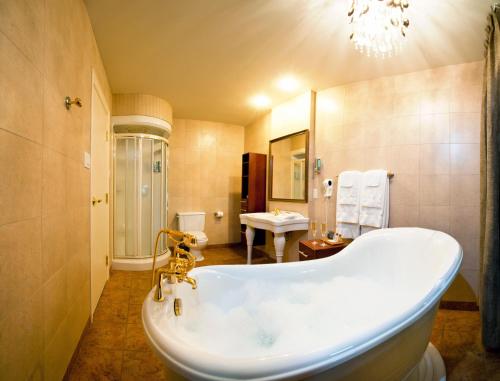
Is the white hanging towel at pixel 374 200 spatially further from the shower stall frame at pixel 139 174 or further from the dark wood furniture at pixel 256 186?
the shower stall frame at pixel 139 174

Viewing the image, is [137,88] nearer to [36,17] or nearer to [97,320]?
[36,17]

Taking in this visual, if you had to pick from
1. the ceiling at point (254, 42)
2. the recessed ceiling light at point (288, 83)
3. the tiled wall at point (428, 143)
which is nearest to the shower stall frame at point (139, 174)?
the ceiling at point (254, 42)

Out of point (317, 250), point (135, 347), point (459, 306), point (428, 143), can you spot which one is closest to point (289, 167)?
point (317, 250)

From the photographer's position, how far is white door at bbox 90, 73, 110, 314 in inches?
73.9

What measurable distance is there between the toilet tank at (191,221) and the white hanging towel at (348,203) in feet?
7.20

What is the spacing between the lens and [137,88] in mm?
2828

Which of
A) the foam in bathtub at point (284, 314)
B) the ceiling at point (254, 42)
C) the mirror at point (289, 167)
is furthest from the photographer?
the mirror at point (289, 167)

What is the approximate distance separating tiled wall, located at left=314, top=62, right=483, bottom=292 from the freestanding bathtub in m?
0.80

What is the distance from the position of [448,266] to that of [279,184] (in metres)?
2.34

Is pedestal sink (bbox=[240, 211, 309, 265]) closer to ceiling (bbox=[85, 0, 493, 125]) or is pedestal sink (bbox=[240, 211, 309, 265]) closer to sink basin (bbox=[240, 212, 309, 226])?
sink basin (bbox=[240, 212, 309, 226])

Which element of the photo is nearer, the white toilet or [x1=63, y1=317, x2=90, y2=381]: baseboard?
[x1=63, y1=317, x2=90, y2=381]: baseboard

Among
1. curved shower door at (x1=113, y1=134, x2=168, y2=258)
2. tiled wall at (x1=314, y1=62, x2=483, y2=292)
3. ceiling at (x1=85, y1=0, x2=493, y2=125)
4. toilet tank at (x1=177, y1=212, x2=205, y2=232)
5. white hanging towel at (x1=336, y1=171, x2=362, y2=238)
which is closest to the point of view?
ceiling at (x1=85, y1=0, x2=493, y2=125)

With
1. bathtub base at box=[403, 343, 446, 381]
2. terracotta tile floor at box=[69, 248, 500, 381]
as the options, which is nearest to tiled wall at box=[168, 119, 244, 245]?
terracotta tile floor at box=[69, 248, 500, 381]

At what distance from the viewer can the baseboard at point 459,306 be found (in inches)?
83.0
